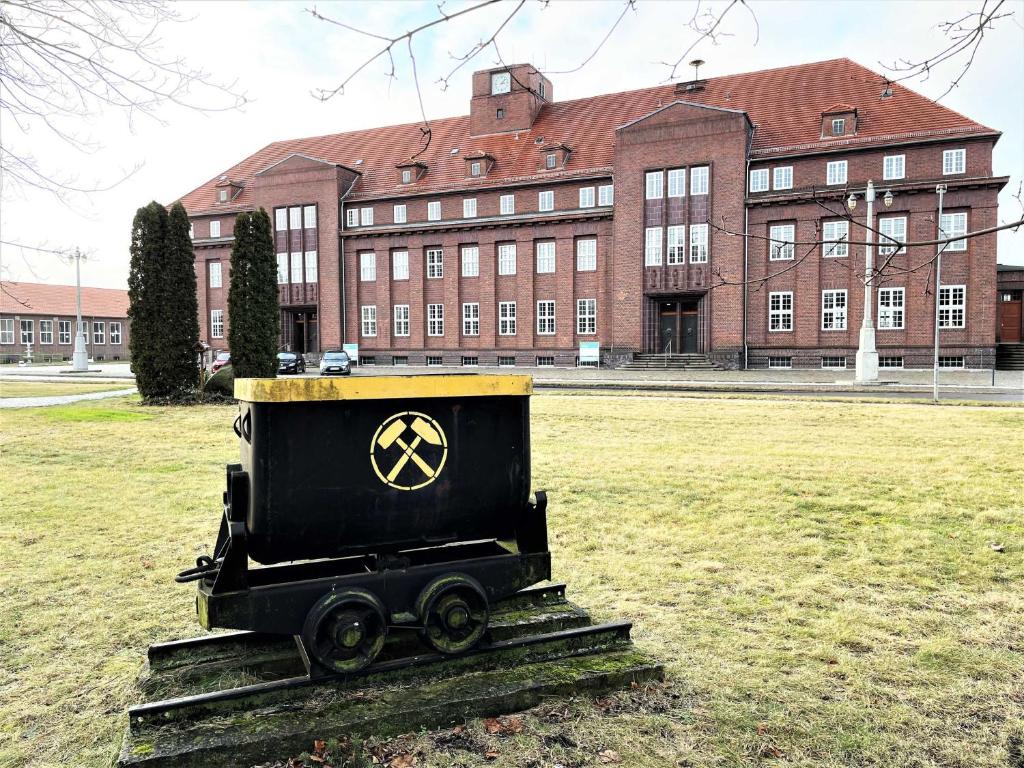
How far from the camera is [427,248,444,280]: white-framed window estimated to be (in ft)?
158

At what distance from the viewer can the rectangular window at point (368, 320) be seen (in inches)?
1970

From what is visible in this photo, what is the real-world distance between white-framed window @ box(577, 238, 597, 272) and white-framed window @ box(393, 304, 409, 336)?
12749 mm

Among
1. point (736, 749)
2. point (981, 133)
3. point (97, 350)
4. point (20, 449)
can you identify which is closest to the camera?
point (736, 749)

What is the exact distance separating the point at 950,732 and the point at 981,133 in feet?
135

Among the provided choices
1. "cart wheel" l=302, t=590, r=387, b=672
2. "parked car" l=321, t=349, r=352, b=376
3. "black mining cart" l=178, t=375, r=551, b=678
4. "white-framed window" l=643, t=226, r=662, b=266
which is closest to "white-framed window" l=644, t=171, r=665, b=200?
"white-framed window" l=643, t=226, r=662, b=266

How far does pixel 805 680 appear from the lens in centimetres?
358

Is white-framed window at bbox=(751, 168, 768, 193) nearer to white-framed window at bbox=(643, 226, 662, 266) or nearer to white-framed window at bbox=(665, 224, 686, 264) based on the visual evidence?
white-framed window at bbox=(665, 224, 686, 264)

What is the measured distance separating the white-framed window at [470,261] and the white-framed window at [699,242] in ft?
46.8

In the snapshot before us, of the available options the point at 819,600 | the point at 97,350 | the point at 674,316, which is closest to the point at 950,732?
the point at 819,600

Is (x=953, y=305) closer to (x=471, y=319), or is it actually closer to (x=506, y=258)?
(x=506, y=258)

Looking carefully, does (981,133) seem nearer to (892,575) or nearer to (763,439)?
(763,439)

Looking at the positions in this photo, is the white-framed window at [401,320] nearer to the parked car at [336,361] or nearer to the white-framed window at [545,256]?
the parked car at [336,361]

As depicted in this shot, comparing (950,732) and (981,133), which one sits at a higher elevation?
(981,133)

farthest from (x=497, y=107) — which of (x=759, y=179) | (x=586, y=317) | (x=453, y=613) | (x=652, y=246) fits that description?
(x=453, y=613)
